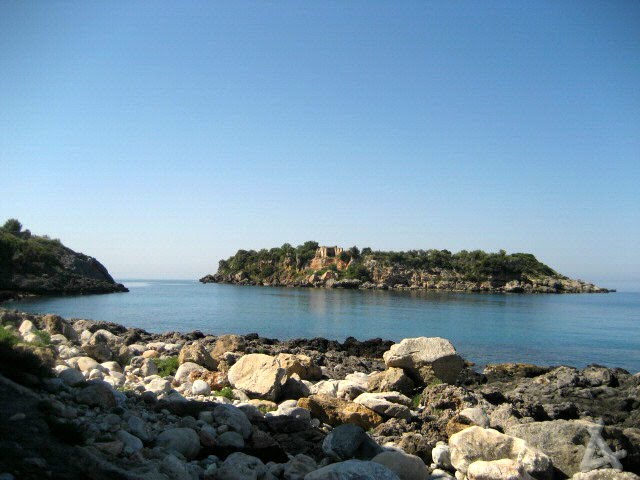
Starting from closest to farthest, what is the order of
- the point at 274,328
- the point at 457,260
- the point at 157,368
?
the point at 157,368
the point at 274,328
the point at 457,260

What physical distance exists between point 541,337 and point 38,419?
149ft

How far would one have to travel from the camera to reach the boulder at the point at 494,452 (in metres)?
9.83

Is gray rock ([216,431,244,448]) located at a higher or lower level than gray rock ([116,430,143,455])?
lower

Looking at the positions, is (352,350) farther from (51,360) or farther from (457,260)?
(457,260)

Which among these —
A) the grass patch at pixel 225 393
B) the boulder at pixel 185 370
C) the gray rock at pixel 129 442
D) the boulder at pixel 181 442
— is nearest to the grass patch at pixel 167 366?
the boulder at pixel 185 370

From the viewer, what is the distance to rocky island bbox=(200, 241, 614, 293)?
142 metres

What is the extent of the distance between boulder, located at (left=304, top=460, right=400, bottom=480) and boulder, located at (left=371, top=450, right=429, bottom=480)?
120 cm

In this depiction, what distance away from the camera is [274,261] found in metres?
178

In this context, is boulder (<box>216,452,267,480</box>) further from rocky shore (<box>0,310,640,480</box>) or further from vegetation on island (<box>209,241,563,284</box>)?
vegetation on island (<box>209,241,563,284</box>)

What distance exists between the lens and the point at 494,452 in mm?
10250

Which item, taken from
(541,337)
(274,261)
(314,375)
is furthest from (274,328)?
(274,261)

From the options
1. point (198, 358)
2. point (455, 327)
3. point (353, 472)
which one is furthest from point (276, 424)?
point (455, 327)

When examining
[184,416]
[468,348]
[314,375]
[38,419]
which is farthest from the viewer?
[468,348]

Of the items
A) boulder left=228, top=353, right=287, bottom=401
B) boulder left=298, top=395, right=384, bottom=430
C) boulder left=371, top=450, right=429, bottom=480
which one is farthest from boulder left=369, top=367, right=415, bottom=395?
boulder left=371, top=450, right=429, bottom=480
